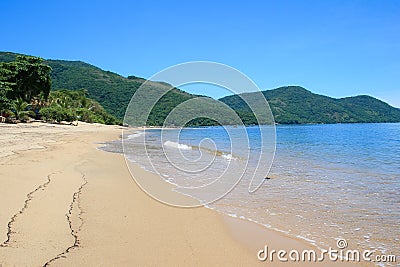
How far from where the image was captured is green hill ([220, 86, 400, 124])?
536 ft

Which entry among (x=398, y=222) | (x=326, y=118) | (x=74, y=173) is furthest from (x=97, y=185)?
(x=326, y=118)

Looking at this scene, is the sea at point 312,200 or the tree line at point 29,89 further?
the tree line at point 29,89

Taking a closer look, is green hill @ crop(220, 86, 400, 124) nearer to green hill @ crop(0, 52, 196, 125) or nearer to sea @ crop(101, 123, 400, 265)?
green hill @ crop(0, 52, 196, 125)

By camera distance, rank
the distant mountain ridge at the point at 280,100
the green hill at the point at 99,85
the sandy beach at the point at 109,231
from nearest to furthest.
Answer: the sandy beach at the point at 109,231 < the green hill at the point at 99,85 < the distant mountain ridge at the point at 280,100

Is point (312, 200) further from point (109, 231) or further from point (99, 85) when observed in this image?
point (99, 85)

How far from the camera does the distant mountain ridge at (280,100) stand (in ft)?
427

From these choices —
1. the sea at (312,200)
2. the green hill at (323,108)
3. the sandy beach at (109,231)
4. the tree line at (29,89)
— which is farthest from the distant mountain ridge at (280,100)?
the sandy beach at (109,231)

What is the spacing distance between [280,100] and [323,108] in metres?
24.3

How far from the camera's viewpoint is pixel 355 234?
5.39 m

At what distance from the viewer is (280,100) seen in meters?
177

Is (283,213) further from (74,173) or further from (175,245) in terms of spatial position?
(74,173)

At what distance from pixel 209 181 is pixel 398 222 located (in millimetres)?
5683

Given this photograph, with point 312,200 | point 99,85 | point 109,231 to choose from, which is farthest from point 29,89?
point 99,85

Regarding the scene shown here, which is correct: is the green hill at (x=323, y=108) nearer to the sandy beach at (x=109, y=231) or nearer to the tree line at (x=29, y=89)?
the tree line at (x=29, y=89)
